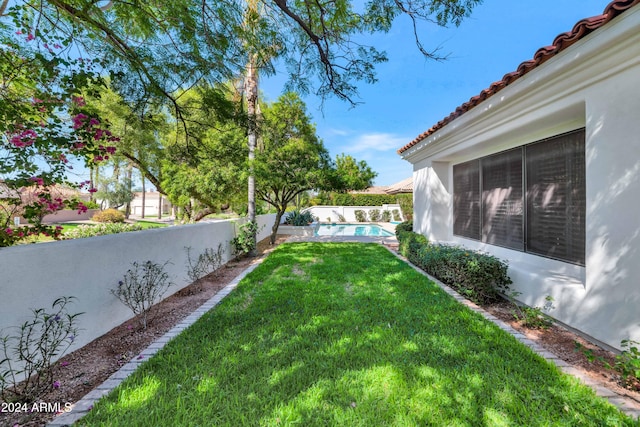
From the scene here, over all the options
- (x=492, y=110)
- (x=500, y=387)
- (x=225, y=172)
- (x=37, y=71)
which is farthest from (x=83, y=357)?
(x=225, y=172)

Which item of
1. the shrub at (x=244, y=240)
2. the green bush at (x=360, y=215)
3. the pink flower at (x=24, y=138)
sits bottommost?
the shrub at (x=244, y=240)

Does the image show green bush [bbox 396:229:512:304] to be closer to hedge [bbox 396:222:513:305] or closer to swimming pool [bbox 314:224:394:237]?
hedge [bbox 396:222:513:305]

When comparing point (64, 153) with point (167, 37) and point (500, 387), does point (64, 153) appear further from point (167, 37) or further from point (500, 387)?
point (500, 387)

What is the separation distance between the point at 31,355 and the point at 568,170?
8.28 metres

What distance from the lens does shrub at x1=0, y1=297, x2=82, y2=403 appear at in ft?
8.79

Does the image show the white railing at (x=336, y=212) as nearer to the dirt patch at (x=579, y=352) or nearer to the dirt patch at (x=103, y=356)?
the dirt patch at (x=103, y=356)

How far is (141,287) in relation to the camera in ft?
15.7

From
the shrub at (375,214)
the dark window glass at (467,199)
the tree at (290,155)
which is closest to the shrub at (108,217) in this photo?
the tree at (290,155)

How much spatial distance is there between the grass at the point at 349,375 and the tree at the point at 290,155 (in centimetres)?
738

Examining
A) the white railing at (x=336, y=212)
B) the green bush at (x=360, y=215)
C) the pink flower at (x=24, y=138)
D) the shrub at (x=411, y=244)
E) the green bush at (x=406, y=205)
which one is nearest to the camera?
the pink flower at (x=24, y=138)

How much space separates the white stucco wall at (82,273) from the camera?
2859 millimetres

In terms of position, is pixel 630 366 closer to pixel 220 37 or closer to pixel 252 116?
pixel 252 116

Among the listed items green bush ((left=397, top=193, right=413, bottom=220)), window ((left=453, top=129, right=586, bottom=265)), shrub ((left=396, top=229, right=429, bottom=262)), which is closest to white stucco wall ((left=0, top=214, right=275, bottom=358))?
shrub ((left=396, top=229, right=429, bottom=262))

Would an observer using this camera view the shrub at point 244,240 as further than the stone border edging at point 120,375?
Yes
